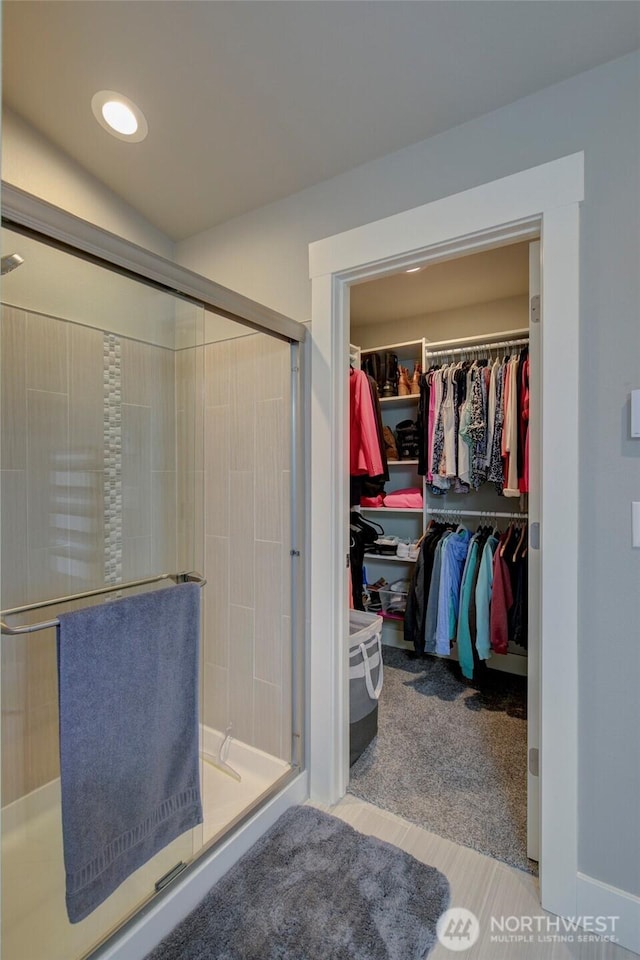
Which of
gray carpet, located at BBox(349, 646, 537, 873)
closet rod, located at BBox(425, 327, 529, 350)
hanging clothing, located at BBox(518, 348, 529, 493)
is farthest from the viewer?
closet rod, located at BBox(425, 327, 529, 350)

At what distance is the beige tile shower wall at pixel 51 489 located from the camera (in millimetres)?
1576

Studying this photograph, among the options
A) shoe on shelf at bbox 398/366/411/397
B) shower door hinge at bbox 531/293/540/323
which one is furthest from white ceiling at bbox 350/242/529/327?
shower door hinge at bbox 531/293/540/323

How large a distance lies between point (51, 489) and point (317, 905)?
4.98 ft

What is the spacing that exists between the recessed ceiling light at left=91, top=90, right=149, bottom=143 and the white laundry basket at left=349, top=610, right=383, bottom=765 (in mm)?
2026

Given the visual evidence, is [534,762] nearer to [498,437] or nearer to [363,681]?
[363,681]

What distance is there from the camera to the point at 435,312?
3357 millimetres

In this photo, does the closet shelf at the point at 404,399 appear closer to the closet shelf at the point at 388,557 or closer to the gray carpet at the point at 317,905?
the closet shelf at the point at 388,557

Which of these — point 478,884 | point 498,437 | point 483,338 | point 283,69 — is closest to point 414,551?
point 498,437

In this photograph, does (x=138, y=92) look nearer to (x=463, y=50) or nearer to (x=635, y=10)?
(x=463, y=50)

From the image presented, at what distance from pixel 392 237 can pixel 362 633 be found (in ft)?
5.06

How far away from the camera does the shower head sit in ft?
4.18

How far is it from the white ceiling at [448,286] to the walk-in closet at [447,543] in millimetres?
12

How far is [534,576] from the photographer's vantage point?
1535 mm

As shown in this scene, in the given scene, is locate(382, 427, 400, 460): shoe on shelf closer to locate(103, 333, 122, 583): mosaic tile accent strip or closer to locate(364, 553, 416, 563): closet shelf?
locate(364, 553, 416, 563): closet shelf
